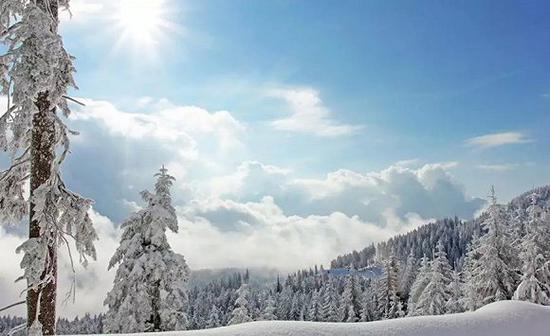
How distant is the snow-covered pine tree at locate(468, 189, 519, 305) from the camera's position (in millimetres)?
32656

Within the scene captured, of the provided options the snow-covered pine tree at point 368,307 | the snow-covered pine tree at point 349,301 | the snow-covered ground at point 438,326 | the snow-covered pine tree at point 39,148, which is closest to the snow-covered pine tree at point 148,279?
the snow-covered pine tree at point 39,148

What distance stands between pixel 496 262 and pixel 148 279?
22.2 metres

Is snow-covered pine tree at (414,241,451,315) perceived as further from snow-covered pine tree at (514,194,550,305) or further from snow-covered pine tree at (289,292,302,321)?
snow-covered pine tree at (289,292,302,321)

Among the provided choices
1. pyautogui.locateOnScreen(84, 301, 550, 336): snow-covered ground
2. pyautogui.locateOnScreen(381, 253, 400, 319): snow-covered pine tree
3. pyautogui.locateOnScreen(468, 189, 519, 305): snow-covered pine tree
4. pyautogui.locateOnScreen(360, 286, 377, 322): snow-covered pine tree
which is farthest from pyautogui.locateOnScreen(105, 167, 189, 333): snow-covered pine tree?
pyautogui.locateOnScreen(360, 286, 377, 322): snow-covered pine tree

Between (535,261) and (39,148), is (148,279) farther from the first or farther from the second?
(535,261)

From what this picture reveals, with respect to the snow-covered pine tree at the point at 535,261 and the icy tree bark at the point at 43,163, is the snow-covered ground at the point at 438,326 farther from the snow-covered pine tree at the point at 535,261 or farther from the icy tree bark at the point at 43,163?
the snow-covered pine tree at the point at 535,261

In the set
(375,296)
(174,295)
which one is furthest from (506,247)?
(375,296)

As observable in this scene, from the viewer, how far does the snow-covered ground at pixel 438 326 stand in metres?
7.12

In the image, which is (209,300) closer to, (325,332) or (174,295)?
(174,295)

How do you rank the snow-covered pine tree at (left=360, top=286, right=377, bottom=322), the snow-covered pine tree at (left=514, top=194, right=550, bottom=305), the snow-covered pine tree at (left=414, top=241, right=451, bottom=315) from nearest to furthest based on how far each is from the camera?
the snow-covered pine tree at (left=514, top=194, right=550, bottom=305), the snow-covered pine tree at (left=414, top=241, right=451, bottom=315), the snow-covered pine tree at (left=360, top=286, right=377, bottom=322)

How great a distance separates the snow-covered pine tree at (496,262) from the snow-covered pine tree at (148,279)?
66.1 ft

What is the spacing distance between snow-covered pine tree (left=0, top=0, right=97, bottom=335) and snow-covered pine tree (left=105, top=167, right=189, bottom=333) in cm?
1366

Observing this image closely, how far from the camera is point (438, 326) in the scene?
27.5ft

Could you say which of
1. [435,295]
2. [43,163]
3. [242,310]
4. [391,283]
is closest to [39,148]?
[43,163]
